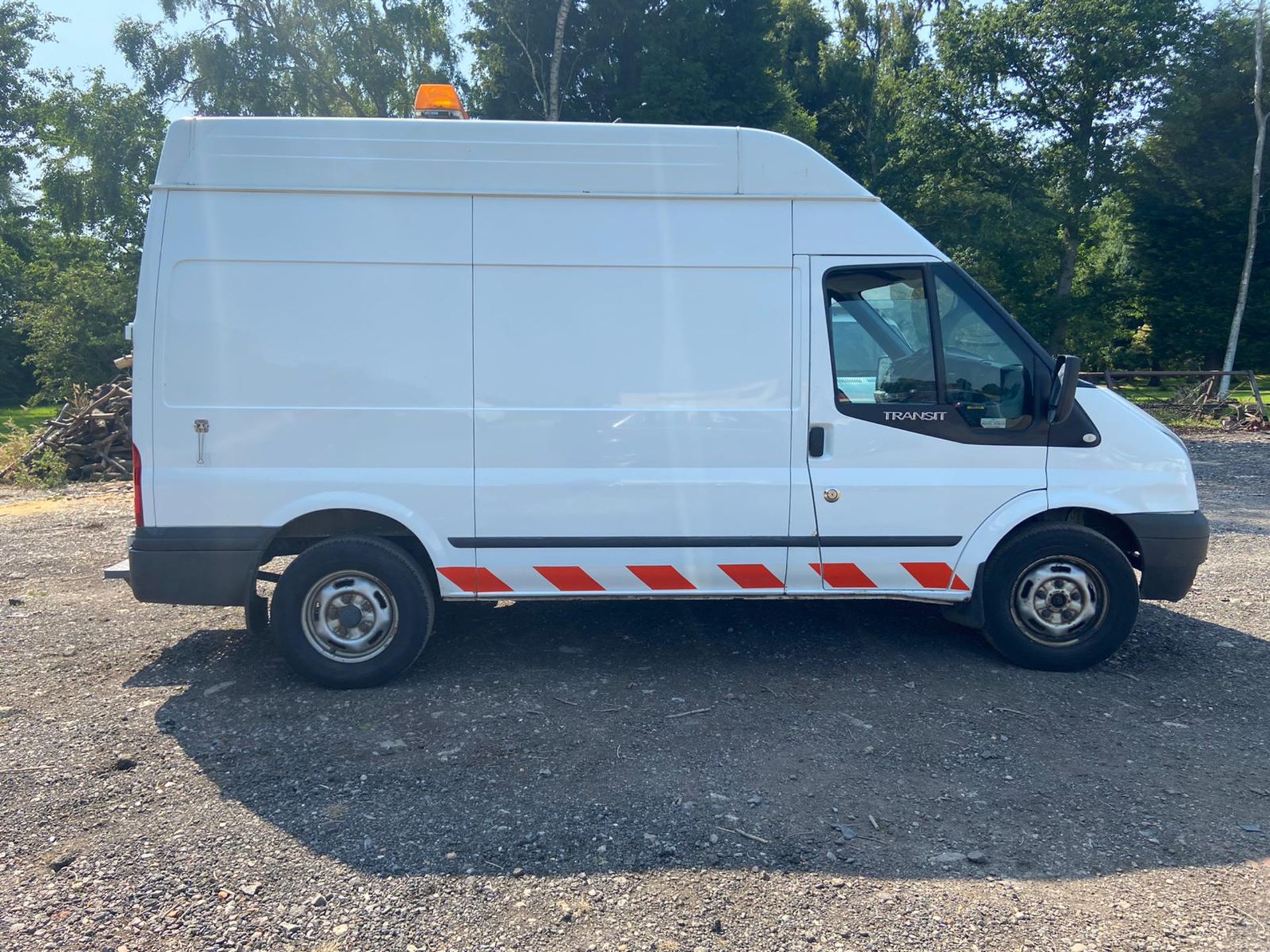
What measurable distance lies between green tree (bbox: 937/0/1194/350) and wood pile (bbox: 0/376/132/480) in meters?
22.9

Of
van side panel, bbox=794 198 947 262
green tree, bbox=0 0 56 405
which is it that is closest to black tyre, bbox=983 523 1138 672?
van side panel, bbox=794 198 947 262

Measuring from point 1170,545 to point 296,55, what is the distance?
26.0 meters

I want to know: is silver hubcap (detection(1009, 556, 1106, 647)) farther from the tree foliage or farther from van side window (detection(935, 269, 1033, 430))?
the tree foliage

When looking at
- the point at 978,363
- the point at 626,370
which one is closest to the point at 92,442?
the point at 626,370

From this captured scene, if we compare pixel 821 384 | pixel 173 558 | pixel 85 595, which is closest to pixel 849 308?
pixel 821 384

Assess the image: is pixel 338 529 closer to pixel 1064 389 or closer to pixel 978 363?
pixel 978 363

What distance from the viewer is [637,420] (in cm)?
476

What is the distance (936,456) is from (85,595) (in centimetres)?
598

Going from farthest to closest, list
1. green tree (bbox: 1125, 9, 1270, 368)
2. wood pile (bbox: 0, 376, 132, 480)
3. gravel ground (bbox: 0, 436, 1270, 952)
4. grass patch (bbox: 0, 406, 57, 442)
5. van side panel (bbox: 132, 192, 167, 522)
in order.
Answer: green tree (bbox: 1125, 9, 1270, 368), grass patch (bbox: 0, 406, 57, 442), wood pile (bbox: 0, 376, 132, 480), van side panel (bbox: 132, 192, 167, 522), gravel ground (bbox: 0, 436, 1270, 952)

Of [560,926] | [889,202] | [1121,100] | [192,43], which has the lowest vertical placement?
[560,926]

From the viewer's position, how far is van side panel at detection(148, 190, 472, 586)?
4.66 meters

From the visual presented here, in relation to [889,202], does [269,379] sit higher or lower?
lower

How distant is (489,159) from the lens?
4719 mm

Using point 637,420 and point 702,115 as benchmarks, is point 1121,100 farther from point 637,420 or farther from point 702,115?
point 637,420
